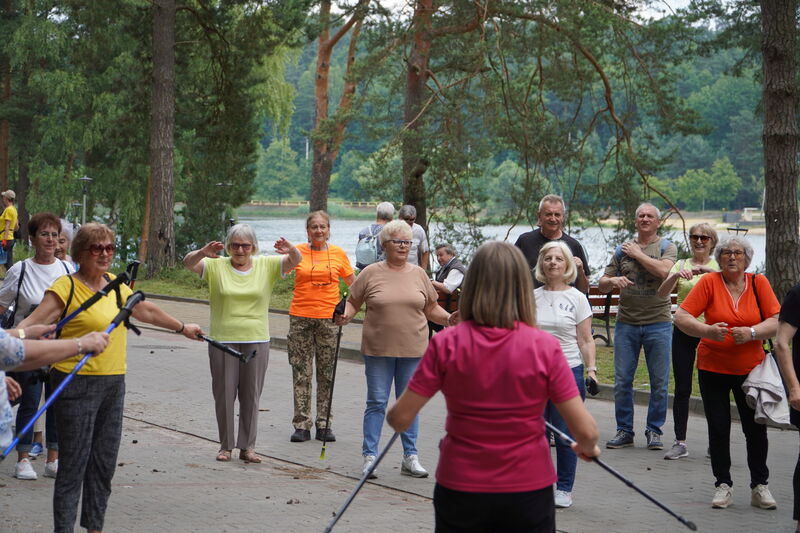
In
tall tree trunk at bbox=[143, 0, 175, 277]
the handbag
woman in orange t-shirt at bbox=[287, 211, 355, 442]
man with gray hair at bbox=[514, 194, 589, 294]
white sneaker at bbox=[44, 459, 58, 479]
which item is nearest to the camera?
the handbag

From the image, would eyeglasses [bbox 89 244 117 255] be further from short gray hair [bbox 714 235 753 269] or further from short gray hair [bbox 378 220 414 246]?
short gray hair [bbox 714 235 753 269]

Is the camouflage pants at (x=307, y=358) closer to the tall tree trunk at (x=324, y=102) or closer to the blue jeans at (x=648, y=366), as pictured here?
the blue jeans at (x=648, y=366)

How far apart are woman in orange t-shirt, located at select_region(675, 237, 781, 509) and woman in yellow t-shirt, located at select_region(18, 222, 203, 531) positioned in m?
3.65

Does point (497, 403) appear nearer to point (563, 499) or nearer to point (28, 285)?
point (563, 499)

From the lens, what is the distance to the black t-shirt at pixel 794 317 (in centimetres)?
664

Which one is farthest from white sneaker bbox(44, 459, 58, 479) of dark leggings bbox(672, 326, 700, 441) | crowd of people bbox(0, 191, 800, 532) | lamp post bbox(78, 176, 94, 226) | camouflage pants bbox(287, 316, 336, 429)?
lamp post bbox(78, 176, 94, 226)

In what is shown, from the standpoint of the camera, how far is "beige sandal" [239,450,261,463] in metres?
8.94

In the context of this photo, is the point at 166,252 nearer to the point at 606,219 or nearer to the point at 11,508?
the point at 606,219

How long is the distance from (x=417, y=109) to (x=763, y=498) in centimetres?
1629

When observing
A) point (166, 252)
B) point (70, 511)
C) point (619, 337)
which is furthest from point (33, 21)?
point (70, 511)

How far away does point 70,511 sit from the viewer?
5980 millimetres

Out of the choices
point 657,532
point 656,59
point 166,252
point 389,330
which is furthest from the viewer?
point 166,252

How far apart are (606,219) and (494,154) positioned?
284 cm

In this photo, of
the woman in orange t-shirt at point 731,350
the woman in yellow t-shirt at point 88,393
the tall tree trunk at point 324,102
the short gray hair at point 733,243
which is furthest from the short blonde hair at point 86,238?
the tall tree trunk at point 324,102
